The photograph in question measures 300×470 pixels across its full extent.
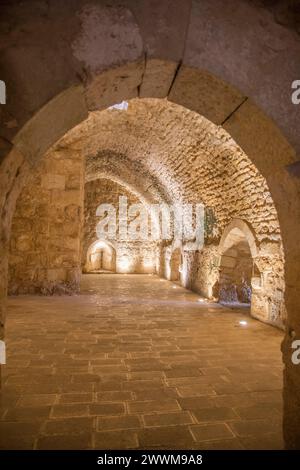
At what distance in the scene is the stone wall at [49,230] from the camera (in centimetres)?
778

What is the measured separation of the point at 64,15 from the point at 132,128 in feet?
22.2

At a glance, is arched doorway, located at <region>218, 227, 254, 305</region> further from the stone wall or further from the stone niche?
the stone niche

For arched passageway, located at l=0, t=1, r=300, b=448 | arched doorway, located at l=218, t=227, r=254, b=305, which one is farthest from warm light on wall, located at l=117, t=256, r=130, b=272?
arched passageway, located at l=0, t=1, r=300, b=448

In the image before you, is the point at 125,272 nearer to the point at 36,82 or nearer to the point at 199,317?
the point at 199,317

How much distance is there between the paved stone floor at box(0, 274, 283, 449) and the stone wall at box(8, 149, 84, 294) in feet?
8.47

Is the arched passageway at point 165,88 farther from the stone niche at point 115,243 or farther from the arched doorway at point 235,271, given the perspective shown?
the stone niche at point 115,243

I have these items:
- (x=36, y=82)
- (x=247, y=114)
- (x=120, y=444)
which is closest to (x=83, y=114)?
(x=36, y=82)

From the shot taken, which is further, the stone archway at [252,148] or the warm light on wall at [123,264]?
the warm light on wall at [123,264]

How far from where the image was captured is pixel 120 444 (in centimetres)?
193

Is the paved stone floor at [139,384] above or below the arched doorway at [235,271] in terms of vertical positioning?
below

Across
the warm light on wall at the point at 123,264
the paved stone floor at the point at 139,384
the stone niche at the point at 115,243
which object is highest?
the stone niche at the point at 115,243

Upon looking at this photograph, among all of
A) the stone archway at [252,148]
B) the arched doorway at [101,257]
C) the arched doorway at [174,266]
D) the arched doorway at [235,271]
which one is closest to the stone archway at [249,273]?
the arched doorway at [235,271]

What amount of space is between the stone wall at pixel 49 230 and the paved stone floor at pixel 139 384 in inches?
102

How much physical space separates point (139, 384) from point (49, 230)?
5832mm
